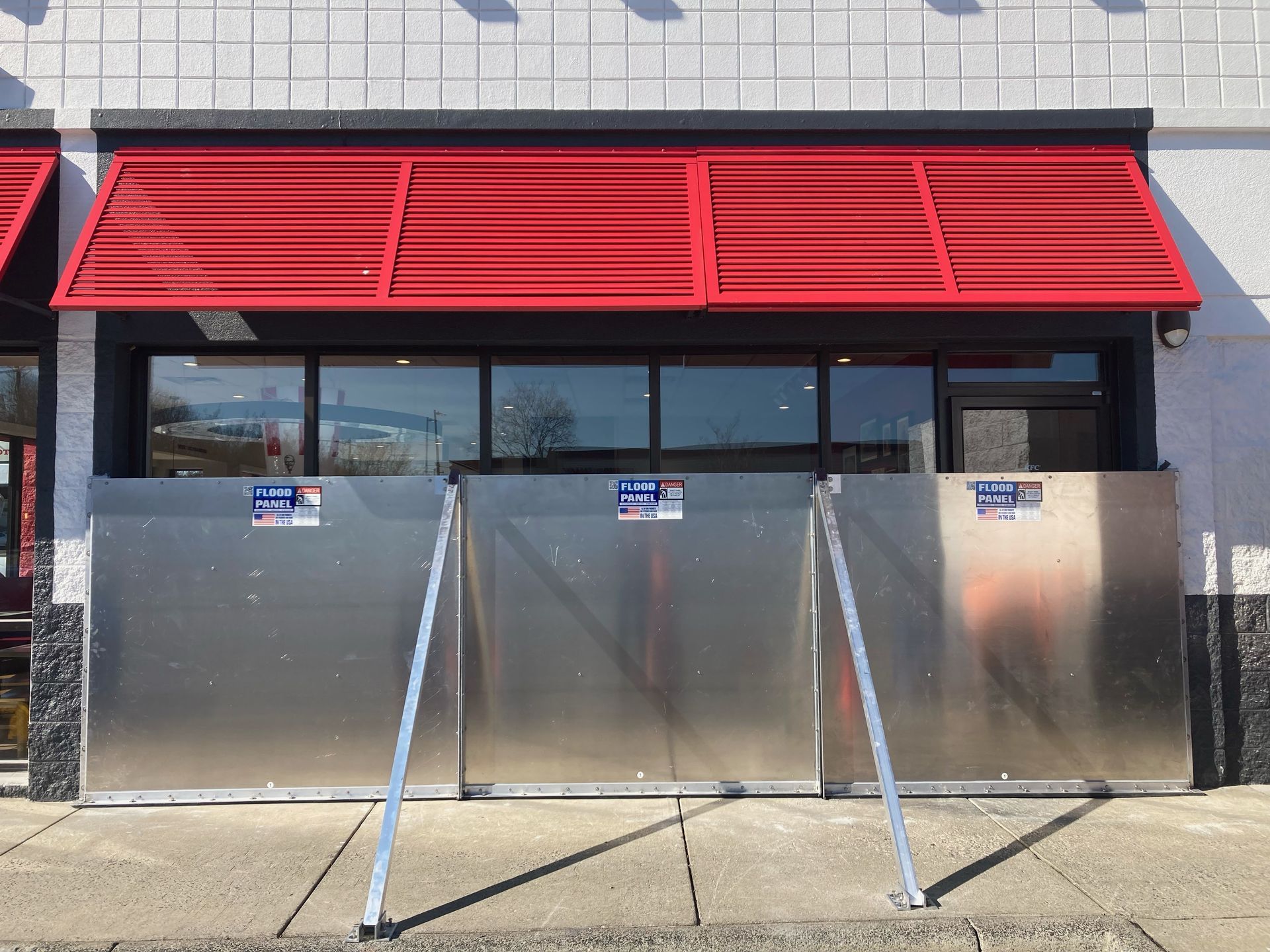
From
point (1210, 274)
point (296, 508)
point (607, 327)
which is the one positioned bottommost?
point (296, 508)

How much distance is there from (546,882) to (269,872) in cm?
137

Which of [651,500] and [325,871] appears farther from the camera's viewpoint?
[651,500]

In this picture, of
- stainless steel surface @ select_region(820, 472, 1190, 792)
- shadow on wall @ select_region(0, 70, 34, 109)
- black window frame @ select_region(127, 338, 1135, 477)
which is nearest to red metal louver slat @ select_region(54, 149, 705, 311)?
black window frame @ select_region(127, 338, 1135, 477)

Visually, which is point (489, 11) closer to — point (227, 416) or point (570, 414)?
point (570, 414)

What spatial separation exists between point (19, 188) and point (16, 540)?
2320 mm

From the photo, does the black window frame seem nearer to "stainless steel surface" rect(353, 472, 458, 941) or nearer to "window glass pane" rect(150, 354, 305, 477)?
"window glass pane" rect(150, 354, 305, 477)

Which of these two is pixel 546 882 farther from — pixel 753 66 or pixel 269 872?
pixel 753 66

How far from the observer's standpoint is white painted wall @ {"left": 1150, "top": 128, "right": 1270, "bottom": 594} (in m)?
5.21

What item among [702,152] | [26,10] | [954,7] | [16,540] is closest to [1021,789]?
[702,152]

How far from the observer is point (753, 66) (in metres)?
5.52

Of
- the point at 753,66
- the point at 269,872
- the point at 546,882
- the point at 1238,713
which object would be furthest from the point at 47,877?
the point at 1238,713

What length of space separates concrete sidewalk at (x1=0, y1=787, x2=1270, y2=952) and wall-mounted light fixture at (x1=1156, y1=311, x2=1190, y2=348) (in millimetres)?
2891

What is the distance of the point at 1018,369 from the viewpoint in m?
5.52

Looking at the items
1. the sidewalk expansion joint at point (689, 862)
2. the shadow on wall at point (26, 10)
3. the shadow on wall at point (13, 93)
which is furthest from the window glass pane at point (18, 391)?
the sidewalk expansion joint at point (689, 862)
